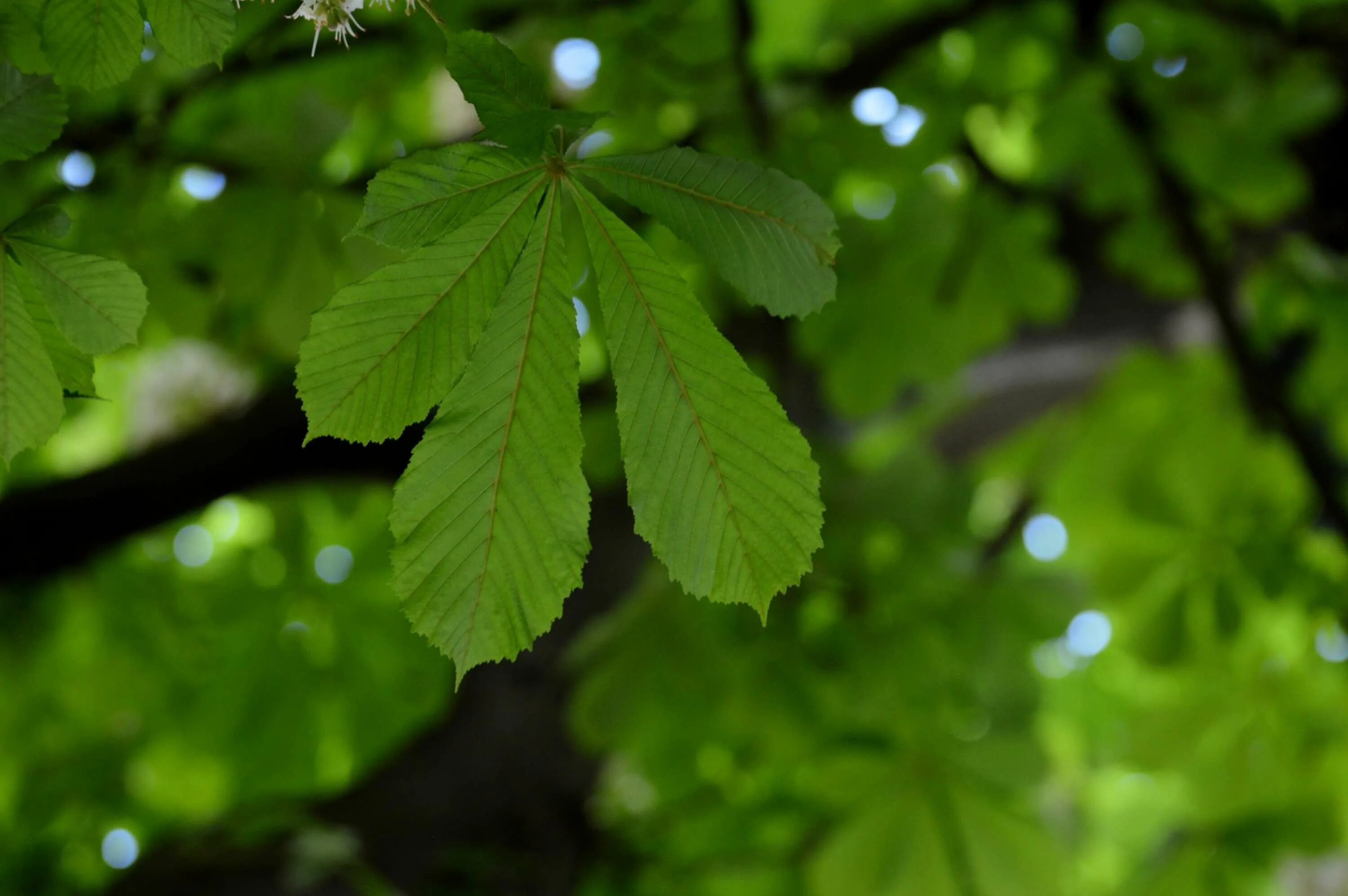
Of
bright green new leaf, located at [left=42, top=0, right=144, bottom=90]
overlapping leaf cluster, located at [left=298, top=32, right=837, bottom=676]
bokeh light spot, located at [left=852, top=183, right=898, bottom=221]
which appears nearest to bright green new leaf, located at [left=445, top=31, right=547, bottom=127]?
overlapping leaf cluster, located at [left=298, top=32, right=837, bottom=676]

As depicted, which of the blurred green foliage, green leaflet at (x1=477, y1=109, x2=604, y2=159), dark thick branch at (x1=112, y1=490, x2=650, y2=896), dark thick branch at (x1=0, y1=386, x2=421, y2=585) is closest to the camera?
green leaflet at (x1=477, y1=109, x2=604, y2=159)

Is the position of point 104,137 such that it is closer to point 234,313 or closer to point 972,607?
point 234,313

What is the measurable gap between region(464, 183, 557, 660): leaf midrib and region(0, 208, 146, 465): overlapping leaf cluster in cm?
11

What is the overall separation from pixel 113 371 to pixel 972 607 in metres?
1.14

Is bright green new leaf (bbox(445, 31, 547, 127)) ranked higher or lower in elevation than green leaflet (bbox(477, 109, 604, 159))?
higher

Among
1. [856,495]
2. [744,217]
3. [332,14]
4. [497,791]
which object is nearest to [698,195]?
[744,217]

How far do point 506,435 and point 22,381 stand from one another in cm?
14

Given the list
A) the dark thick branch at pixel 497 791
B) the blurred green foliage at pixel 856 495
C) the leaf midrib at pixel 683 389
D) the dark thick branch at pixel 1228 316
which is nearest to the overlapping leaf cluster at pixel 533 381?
the leaf midrib at pixel 683 389

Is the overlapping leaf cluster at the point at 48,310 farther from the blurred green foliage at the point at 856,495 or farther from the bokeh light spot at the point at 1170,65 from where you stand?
the bokeh light spot at the point at 1170,65

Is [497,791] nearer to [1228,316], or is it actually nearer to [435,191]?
[1228,316]

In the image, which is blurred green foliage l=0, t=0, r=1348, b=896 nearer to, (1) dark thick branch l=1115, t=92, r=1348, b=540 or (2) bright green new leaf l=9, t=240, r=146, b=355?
(1) dark thick branch l=1115, t=92, r=1348, b=540

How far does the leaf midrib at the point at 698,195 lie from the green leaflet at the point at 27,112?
162mm

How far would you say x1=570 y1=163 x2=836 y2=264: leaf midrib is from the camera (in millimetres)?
307

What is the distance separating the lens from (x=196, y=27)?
0.99 feet
